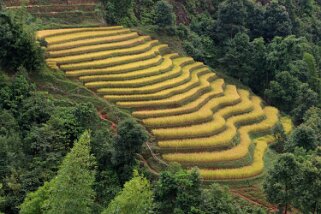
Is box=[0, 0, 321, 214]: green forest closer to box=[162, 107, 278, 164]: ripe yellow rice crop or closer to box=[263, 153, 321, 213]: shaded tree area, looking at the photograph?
box=[263, 153, 321, 213]: shaded tree area

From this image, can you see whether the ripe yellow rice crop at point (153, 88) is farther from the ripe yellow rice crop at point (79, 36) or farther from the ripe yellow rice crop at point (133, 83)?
the ripe yellow rice crop at point (79, 36)

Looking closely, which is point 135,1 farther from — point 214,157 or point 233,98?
point 214,157

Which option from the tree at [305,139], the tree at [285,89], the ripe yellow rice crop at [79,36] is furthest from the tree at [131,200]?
the tree at [285,89]

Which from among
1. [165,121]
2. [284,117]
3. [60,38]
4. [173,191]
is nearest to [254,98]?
[284,117]

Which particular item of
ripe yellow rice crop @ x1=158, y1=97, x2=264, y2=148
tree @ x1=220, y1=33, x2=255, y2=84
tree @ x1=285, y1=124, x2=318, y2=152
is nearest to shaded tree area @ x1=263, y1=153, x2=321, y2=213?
tree @ x1=285, y1=124, x2=318, y2=152

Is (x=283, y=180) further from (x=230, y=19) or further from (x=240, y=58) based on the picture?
(x=230, y=19)

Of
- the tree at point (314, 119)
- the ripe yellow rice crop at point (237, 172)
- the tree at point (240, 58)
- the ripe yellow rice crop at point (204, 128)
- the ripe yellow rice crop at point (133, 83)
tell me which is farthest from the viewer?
the tree at point (240, 58)
